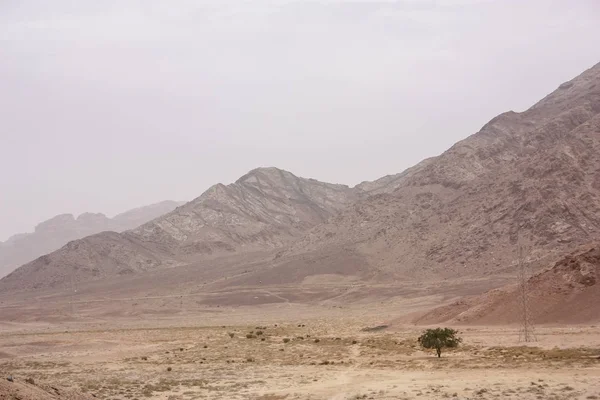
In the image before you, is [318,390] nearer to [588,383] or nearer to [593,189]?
[588,383]

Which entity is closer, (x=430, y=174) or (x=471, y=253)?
(x=471, y=253)

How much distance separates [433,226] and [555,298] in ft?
237

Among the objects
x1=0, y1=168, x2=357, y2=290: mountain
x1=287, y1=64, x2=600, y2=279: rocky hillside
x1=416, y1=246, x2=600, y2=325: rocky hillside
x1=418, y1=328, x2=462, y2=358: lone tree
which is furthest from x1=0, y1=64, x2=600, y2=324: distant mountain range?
x1=418, y1=328, x2=462, y2=358: lone tree

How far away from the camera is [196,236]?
16212 centimetres

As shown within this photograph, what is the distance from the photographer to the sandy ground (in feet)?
73.8

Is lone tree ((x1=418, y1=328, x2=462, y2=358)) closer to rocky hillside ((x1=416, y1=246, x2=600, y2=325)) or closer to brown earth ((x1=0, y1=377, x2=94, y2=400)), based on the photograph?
rocky hillside ((x1=416, y1=246, x2=600, y2=325))

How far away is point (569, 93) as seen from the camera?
143000mm

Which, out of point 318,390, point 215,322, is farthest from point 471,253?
point 318,390

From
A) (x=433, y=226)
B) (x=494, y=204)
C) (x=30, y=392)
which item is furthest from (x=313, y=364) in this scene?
(x=433, y=226)

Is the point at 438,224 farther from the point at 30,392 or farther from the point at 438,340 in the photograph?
the point at 30,392

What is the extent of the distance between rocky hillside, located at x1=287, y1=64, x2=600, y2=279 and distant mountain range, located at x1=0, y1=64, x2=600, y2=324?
26 cm

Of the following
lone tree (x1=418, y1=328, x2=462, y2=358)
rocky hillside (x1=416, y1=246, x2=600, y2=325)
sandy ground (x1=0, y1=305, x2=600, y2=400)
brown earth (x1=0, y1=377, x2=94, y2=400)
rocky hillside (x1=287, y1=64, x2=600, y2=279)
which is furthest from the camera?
rocky hillside (x1=287, y1=64, x2=600, y2=279)

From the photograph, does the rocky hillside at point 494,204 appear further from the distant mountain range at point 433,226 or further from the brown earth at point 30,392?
the brown earth at point 30,392

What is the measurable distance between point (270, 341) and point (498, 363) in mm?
21205
